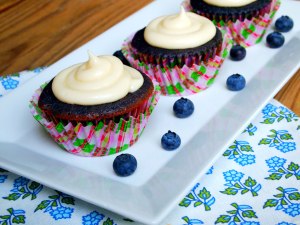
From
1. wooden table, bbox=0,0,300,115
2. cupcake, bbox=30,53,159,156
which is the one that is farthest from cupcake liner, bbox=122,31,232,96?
wooden table, bbox=0,0,300,115

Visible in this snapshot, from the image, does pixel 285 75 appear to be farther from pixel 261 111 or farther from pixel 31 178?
pixel 31 178

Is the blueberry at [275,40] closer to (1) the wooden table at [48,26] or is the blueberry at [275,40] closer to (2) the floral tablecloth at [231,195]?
(2) the floral tablecloth at [231,195]

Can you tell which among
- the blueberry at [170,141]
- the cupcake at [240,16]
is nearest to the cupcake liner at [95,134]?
the blueberry at [170,141]

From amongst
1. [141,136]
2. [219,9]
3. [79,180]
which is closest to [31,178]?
[79,180]

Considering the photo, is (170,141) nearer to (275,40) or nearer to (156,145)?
(156,145)

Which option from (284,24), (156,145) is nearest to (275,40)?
(284,24)

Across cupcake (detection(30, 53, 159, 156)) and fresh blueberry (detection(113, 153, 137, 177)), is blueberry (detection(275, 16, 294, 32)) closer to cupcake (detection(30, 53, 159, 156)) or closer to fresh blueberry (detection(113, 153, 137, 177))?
cupcake (detection(30, 53, 159, 156))
